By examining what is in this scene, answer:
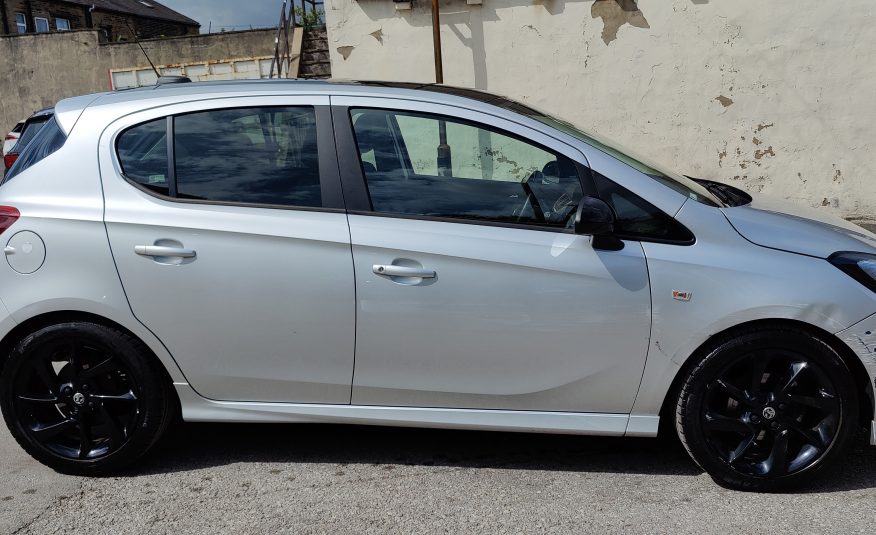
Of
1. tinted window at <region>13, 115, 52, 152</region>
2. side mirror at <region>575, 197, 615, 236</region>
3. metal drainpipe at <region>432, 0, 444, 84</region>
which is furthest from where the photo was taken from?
metal drainpipe at <region>432, 0, 444, 84</region>

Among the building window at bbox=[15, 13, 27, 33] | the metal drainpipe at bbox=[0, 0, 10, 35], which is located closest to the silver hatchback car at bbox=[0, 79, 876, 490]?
the metal drainpipe at bbox=[0, 0, 10, 35]

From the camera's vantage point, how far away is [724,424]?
308 cm

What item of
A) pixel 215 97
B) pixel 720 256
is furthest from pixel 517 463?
pixel 215 97

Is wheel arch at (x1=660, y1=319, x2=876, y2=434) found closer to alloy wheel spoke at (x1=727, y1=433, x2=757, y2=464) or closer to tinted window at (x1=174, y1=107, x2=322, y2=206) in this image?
alloy wheel spoke at (x1=727, y1=433, x2=757, y2=464)

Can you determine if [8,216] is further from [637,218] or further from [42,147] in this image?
[637,218]

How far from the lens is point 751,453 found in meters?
3.15

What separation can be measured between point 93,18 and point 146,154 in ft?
116

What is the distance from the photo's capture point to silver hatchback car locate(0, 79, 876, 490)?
3.01 meters

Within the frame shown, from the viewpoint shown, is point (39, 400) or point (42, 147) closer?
point (39, 400)

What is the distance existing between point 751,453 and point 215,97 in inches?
108

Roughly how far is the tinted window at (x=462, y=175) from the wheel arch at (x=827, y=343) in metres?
0.74

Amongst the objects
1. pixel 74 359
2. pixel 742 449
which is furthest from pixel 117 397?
pixel 742 449

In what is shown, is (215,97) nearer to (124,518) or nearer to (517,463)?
(124,518)

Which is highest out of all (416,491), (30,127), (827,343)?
(30,127)
